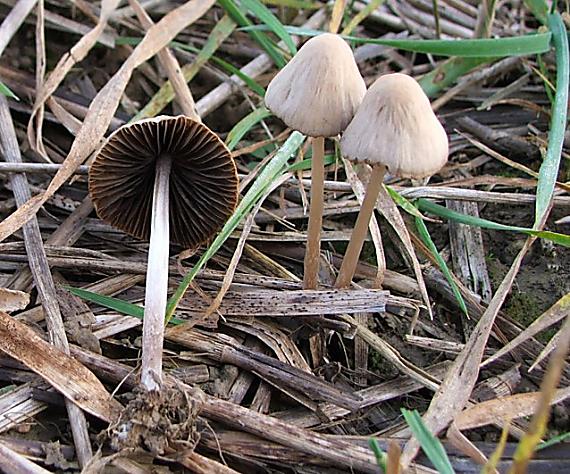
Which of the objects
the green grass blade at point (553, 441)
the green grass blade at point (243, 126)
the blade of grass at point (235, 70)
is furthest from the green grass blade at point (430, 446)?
the blade of grass at point (235, 70)

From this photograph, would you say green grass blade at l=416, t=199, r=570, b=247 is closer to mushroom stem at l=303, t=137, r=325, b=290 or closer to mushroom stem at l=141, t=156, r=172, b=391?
mushroom stem at l=303, t=137, r=325, b=290

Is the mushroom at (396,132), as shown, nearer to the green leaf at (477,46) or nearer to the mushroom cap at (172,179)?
the mushroom cap at (172,179)

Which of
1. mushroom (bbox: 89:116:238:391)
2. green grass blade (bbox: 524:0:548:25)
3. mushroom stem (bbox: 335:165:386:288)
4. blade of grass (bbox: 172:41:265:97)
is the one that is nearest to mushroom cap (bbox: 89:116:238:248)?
mushroom (bbox: 89:116:238:391)

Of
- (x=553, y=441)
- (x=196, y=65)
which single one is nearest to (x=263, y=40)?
(x=196, y=65)


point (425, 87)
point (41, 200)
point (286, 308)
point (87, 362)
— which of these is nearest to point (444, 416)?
point (286, 308)

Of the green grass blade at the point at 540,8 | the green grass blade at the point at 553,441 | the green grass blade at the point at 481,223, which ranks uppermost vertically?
the green grass blade at the point at 540,8
